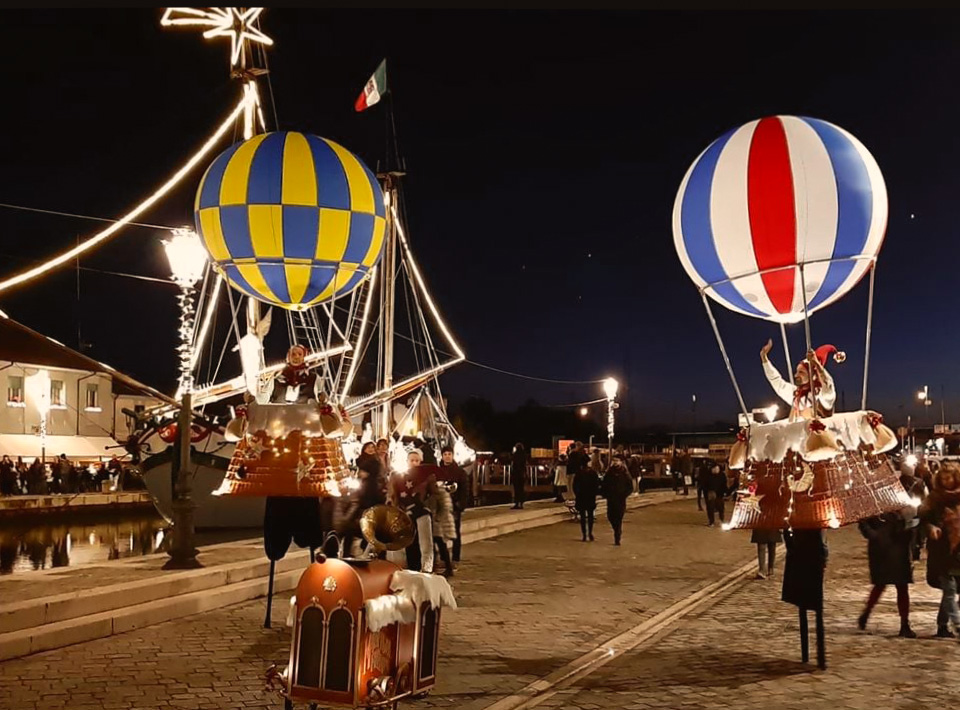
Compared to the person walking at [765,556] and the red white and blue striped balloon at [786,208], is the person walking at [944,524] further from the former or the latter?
the person walking at [765,556]

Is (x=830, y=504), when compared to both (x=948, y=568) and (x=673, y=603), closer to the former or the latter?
(x=948, y=568)

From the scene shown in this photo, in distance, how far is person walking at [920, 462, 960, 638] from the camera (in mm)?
8828

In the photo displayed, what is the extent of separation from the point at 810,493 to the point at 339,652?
396 centimetres

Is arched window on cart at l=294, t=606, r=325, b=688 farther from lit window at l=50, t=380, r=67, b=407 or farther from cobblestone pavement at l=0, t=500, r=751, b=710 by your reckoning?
lit window at l=50, t=380, r=67, b=407

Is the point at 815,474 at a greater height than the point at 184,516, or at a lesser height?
greater

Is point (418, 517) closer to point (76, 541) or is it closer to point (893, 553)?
point (893, 553)

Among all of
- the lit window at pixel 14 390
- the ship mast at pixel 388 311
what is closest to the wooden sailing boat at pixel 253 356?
the ship mast at pixel 388 311

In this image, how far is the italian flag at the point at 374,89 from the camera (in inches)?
1337

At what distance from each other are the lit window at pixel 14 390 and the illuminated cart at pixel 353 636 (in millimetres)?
43126

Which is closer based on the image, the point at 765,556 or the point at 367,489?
the point at 367,489

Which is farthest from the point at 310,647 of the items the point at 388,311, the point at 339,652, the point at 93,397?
the point at 93,397

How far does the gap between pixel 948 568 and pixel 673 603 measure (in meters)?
3.50

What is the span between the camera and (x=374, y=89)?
112 feet

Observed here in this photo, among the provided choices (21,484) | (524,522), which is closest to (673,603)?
(524,522)
